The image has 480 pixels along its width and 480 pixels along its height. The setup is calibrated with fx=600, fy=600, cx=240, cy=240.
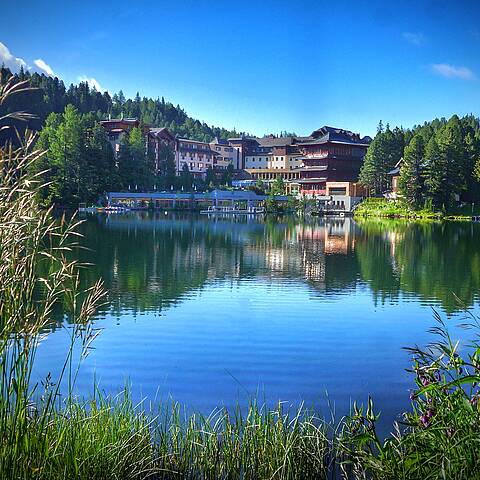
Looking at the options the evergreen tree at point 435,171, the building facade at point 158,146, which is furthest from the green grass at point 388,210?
the building facade at point 158,146

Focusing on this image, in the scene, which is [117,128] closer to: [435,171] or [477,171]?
[435,171]

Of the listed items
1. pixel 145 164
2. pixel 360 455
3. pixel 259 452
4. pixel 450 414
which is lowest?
pixel 259 452

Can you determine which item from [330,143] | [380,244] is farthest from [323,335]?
[330,143]

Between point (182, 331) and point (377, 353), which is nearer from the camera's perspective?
point (377, 353)

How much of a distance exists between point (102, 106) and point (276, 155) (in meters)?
44.5

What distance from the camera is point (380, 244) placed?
35938 millimetres

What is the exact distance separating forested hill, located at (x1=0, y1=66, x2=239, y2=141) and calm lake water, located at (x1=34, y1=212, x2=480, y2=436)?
69403 millimetres

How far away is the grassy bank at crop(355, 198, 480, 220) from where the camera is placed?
221ft

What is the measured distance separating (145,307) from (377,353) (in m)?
6.69

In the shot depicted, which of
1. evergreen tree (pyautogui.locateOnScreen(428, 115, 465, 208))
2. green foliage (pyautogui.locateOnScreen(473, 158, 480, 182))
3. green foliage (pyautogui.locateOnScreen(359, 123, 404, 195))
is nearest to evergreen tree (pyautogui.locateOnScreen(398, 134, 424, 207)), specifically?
evergreen tree (pyautogui.locateOnScreen(428, 115, 465, 208))

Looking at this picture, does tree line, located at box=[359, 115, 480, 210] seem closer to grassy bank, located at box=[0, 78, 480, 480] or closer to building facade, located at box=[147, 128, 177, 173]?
building facade, located at box=[147, 128, 177, 173]

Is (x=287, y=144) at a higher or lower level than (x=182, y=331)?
higher

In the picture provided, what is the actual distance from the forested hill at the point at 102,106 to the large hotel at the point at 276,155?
41.8 ft

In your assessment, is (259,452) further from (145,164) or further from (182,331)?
(145,164)
